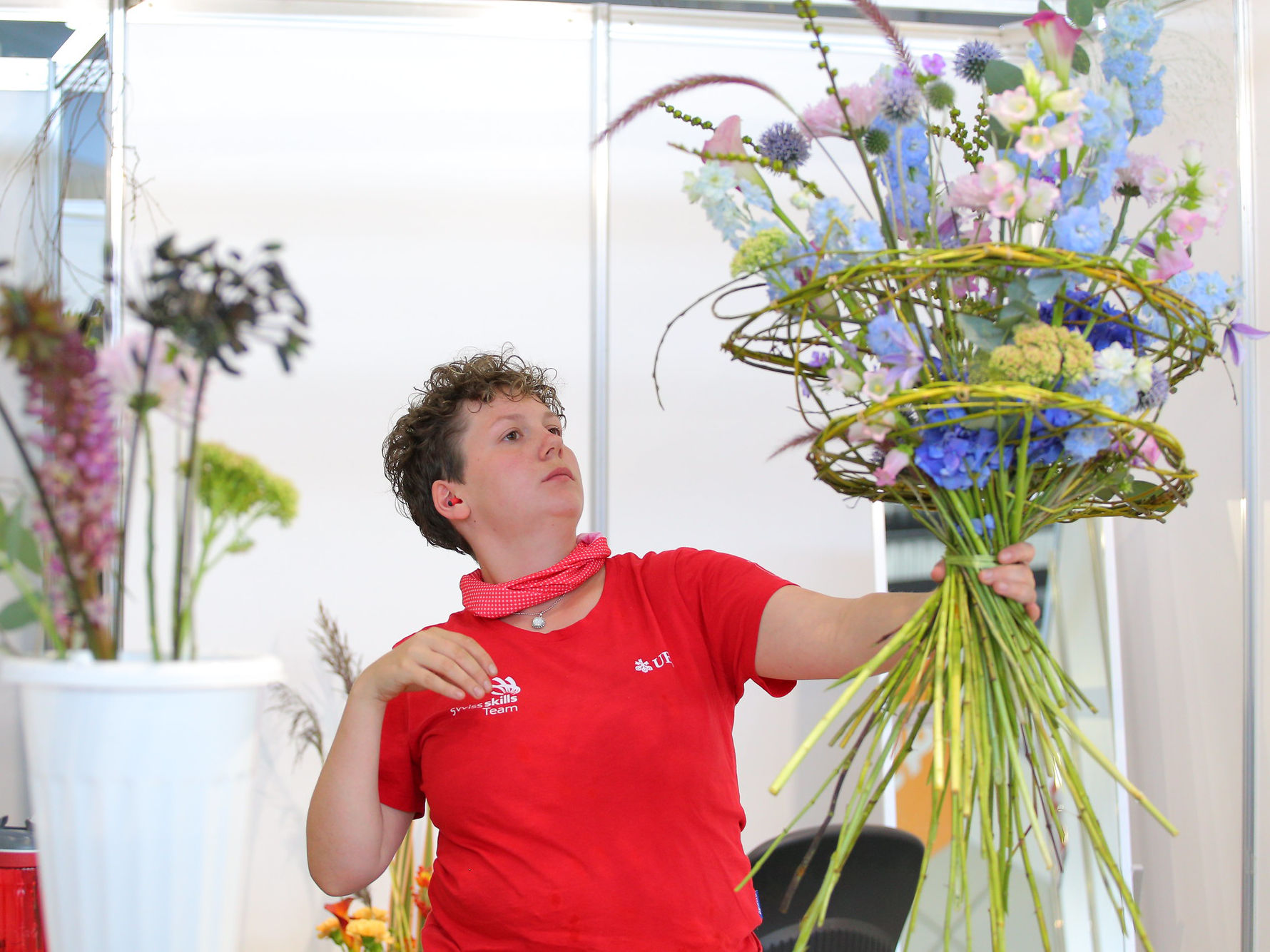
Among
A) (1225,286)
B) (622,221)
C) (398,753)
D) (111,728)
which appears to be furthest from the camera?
(622,221)

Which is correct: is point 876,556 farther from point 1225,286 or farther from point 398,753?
point 1225,286

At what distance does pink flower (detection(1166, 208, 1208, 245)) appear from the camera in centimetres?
103

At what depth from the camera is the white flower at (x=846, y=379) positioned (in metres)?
1.04

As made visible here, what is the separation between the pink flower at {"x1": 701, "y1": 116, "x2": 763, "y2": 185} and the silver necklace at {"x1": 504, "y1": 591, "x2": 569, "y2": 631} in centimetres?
68

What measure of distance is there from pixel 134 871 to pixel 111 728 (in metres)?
0.08

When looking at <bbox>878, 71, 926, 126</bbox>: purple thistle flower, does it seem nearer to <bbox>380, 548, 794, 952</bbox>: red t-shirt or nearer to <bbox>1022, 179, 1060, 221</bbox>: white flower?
<bbox>1022, 179, 1060, 221</bbox>: white flower

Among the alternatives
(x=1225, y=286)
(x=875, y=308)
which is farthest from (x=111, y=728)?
(x=1225, y=286)

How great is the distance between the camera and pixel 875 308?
1.06 meters

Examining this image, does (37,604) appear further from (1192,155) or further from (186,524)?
(1192,155)

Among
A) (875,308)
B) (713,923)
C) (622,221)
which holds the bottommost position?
(713,923)

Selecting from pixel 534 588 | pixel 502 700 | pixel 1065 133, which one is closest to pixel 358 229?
pixel 534 588

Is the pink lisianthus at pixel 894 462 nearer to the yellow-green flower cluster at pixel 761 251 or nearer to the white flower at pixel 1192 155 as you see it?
the yellow-green flower cluster at pixel 761 251

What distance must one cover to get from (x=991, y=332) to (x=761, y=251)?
22cm

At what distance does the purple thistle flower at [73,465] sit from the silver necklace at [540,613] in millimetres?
969
